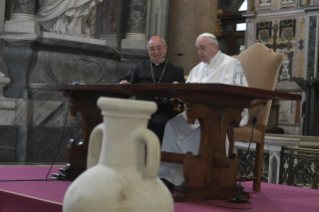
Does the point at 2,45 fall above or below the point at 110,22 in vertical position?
below

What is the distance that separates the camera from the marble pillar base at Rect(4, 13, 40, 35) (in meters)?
5.71

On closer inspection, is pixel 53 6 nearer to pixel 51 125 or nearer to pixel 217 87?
pixel 51 125

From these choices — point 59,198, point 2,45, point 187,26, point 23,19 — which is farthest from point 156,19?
point 59,198

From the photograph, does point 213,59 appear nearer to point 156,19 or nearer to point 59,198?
point 59,198

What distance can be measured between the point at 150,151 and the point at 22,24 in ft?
16.0

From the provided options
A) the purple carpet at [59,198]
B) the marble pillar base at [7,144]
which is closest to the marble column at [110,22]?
the marble pillar base at [7,144]

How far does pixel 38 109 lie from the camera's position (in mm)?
5723

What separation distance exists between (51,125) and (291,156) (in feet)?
9.34

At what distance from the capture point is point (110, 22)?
260 inches

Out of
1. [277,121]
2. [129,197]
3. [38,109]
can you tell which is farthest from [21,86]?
[277,121]

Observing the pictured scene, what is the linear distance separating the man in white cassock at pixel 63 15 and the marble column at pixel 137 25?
82 cm

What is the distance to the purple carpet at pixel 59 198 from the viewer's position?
253cm

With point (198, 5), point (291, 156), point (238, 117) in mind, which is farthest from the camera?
point (198, 5)

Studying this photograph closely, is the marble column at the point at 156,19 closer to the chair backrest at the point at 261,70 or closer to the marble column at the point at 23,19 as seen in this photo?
the marble column at the point at 23,19
